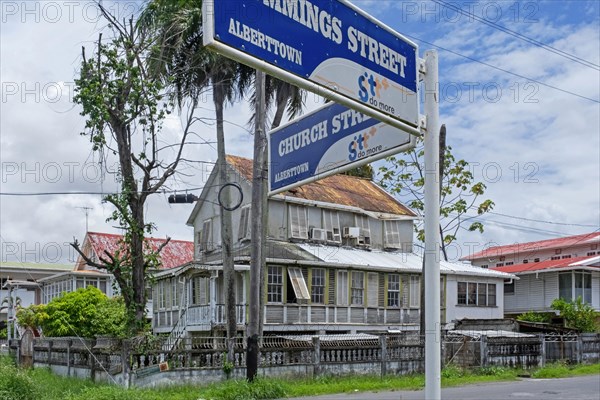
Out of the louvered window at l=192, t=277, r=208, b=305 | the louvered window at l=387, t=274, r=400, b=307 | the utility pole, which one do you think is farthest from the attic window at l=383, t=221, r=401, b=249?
the utility pole

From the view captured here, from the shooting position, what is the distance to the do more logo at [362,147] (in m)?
4.64

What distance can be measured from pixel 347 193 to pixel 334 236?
10.6 ft

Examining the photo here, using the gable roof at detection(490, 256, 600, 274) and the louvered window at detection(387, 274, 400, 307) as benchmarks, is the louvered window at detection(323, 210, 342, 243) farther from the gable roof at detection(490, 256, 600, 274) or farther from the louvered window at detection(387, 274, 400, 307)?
the gable roof at detection(490, 256, 600, 274)

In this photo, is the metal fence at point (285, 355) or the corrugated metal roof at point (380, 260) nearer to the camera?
the metal fence at point (285, 355)

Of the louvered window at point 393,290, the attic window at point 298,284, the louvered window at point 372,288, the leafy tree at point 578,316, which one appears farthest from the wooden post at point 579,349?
the attic window at point 298,284

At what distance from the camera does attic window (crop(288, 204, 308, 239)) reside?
3184 centimetres

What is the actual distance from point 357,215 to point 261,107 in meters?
14.6

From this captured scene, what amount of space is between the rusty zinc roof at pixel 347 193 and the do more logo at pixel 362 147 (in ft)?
86.8

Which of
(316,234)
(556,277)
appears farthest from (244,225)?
(556,277)

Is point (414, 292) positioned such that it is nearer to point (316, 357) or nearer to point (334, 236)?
point (334, 236)

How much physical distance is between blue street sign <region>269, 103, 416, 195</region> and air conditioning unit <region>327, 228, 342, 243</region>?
28.2 m

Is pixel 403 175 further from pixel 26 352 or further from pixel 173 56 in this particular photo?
pixel 26 352

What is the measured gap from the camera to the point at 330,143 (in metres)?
4.79

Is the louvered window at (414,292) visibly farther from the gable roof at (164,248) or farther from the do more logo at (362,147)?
the do more logo at (362,147)
